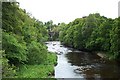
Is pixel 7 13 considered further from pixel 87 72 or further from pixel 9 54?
pixel 87 72

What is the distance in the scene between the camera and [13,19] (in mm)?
31078

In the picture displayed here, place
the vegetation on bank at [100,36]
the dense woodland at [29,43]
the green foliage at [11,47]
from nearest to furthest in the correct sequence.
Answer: the green foliage at [11,47]
the dense woodland at [29,43]
the vegetation on bank at [100,36]

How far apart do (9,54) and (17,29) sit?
18.3 feet

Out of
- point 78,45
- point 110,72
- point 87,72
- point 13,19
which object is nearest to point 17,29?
point 13,19

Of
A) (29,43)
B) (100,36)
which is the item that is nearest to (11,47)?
(29,43)

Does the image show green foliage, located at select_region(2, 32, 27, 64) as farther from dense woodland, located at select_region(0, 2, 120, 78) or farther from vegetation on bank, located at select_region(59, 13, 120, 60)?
vegetation on bank, located at select_region(59, 13, 120, 60)

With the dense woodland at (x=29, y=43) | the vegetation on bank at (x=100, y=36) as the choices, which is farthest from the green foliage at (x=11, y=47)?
the vegetation on bank at (x=100, y=36)

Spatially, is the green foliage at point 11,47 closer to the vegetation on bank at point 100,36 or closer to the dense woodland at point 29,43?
the dense woodland at point 29,43

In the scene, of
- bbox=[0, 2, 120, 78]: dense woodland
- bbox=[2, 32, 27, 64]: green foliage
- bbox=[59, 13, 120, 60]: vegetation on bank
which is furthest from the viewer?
bbox=[59, 13, 120, 60]: vegetation on bank

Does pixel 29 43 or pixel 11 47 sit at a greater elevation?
pixel 29 43

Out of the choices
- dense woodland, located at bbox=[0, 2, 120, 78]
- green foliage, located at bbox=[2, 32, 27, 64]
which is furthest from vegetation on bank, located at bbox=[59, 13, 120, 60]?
green foliage, located at bbox=[2, 32, 27, 64]

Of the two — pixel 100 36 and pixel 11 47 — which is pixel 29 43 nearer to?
pixel 11 47

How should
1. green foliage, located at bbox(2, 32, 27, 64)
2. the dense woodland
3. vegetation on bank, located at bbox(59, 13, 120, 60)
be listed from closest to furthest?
green foliage, located at bbox(2, 32, 27, 64)
the dense woodland
vegetation on bank, located at bbox(59, 13, 120, 60)

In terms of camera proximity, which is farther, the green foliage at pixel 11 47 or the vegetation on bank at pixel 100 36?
the vegetation on bank at pixel 100 36
